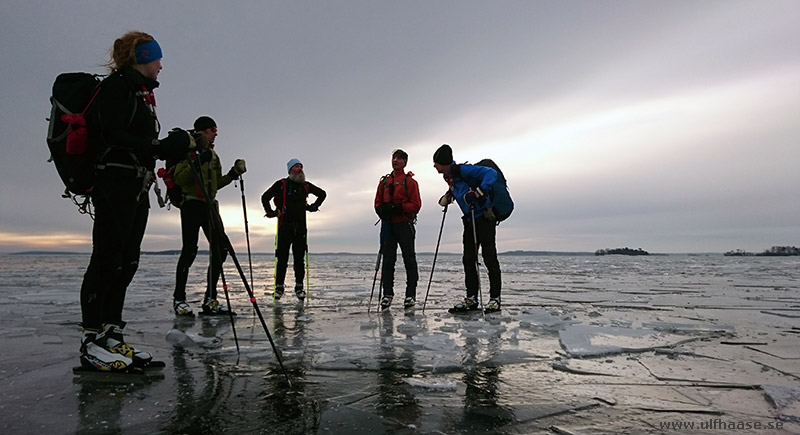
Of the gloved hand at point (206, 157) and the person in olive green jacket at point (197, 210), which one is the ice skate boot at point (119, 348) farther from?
the gloved hand at point (206, 157)

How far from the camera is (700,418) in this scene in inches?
78.4

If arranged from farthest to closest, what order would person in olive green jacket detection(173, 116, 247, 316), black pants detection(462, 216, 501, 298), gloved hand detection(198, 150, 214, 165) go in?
black pants detection(462, 216, 501, 298) → person in olive green jacket detection(173, 116, 247, 316) → gloved hand detection(198, 150, 214, 165)

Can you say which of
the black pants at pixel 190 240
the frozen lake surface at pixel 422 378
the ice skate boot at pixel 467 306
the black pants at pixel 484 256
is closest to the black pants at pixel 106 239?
the frozen lake surface at pixel 422 378

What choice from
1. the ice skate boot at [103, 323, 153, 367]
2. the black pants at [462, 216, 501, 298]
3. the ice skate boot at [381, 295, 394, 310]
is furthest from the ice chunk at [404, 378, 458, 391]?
the black pants at [462, 216, 501, 298]

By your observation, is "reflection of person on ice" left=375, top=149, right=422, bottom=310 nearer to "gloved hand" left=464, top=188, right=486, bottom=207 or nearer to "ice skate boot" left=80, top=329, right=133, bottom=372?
"gloved hand" left=464, top=188, right=486, bottom=207

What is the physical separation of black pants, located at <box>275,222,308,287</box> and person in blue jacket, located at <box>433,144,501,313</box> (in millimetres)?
2717

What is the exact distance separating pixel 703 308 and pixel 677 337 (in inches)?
109

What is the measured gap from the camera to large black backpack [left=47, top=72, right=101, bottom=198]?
107 inches

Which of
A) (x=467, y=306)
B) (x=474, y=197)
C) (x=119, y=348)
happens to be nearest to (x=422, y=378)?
(x=119, y=348)

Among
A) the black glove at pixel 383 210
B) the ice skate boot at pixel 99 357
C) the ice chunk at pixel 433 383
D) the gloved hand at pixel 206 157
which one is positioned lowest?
the ice chunk at pixel 433 383

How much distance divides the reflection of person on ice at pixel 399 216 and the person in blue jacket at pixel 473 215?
1.82 ft

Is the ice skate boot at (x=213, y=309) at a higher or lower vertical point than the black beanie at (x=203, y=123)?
lower

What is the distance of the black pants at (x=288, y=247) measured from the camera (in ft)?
24.2

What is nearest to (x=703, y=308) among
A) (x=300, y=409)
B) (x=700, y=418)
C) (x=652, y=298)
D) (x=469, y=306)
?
(x=652, y=298)
